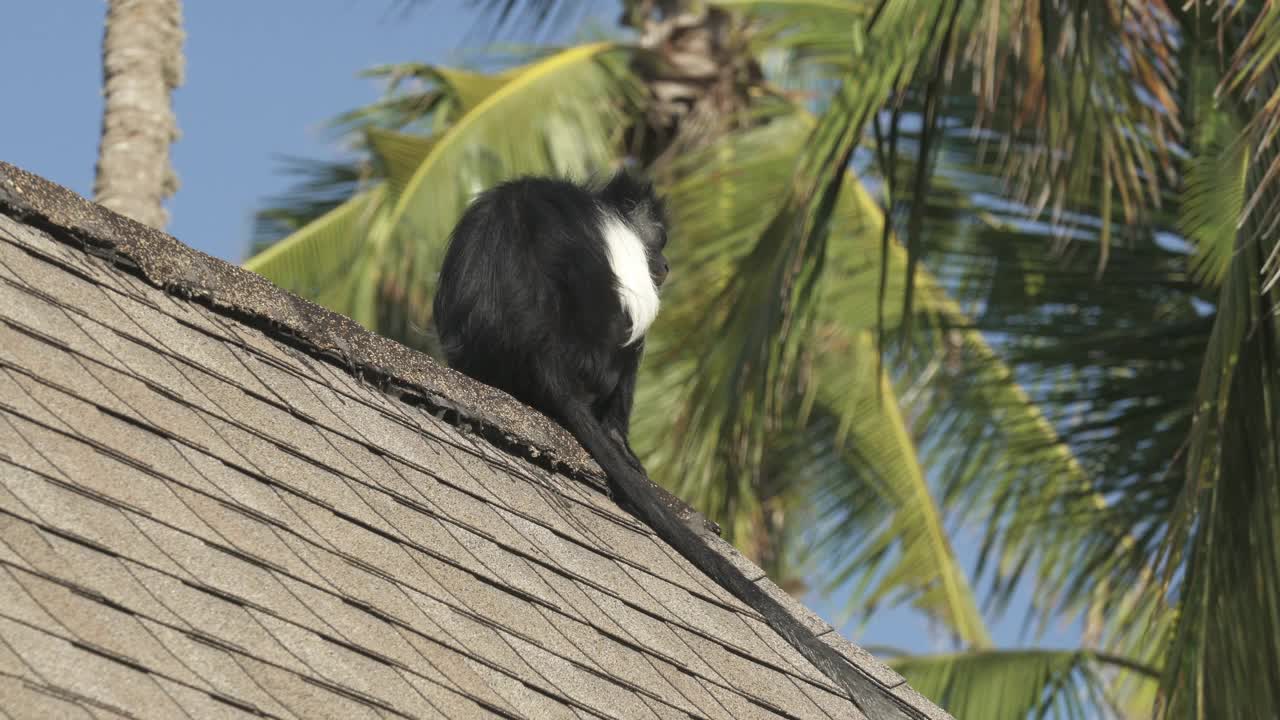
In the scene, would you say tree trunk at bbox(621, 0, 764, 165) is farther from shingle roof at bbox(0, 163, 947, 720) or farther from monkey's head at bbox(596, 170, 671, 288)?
shingle roof at bbox(0, 163, 947, 720)

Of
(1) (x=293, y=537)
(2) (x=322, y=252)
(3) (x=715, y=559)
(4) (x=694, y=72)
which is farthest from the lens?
(4) (x=694, y=72)

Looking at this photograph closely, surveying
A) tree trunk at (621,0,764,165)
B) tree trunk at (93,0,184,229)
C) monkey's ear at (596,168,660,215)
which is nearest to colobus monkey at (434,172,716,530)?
monkey's ear at (596,168,660,215)

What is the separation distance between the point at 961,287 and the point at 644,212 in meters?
3.99

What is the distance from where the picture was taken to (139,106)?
26.5 ft

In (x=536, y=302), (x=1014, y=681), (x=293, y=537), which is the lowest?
(x=1014, y=681)

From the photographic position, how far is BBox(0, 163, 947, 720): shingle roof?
92.7 inches

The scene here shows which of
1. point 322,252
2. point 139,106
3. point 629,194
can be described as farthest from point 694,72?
point 629,194

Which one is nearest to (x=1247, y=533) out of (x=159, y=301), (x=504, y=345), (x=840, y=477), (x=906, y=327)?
(x=906, y=327)

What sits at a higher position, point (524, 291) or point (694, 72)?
point (524, 291)

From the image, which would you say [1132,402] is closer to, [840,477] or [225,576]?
[840,477]

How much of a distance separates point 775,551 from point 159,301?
1018 centimetres

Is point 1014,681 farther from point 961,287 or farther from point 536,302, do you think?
point 536,302

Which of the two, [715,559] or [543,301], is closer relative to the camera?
[715,559]

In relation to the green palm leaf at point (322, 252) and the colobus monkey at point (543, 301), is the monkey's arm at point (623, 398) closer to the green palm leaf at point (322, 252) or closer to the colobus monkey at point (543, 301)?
the colobus monkey at point (543, 301)
